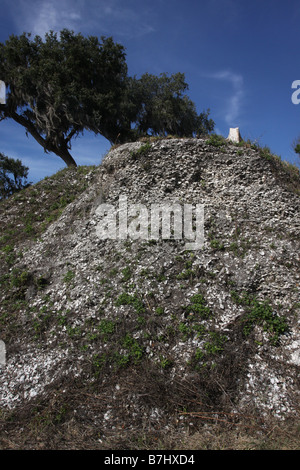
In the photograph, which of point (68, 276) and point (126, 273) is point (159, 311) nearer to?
point (126, 273)

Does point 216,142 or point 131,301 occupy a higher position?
point 216,142

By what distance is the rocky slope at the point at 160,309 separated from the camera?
6.34 meters

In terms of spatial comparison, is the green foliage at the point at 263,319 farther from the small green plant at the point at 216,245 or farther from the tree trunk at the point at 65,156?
the tree trunk at the point at 65,156

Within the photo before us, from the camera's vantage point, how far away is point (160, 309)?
320 inches

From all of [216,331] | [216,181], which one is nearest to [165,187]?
[216,181]

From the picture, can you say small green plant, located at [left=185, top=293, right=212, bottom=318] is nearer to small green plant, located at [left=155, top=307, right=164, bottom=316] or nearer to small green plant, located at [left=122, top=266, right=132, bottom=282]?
small green plant, located at [left=155, top=307, right=164, bottom=316]

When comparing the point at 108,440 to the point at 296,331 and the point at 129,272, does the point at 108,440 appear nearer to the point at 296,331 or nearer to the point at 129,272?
the point at 129,272

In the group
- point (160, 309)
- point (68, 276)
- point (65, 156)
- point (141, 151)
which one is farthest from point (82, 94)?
point (160, 309)

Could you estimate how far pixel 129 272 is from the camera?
30.8ft

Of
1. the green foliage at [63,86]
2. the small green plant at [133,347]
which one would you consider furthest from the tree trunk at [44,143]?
the small green plant at [133,347]

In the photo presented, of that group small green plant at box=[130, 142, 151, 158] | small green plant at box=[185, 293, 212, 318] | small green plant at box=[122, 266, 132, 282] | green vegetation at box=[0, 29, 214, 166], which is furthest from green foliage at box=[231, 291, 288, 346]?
green vegetation at box=[0, 29, 214, 166]

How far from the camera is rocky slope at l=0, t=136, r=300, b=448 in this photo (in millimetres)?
6344
